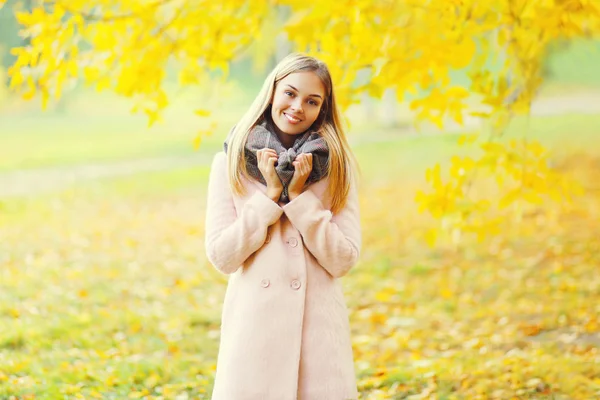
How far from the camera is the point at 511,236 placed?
27.1 ft

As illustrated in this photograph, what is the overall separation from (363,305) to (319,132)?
401cm

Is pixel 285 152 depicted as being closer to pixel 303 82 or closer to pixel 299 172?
pixel 299 172

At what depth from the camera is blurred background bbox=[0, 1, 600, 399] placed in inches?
169

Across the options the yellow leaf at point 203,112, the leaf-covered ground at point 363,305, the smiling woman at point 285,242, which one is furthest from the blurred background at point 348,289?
the smiling woman at point 285,242

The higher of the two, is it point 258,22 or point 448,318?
point 258,22

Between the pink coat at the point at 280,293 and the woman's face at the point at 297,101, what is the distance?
22 cm

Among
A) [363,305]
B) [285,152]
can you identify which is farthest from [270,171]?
[363,305]

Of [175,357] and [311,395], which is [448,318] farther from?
[311,395]

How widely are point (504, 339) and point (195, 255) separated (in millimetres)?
3933

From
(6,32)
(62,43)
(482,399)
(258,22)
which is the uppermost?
(6,32)

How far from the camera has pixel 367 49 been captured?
3543 millimetres

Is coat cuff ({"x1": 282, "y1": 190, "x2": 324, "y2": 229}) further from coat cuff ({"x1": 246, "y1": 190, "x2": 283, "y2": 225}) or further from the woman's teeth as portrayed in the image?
the woman's teeth

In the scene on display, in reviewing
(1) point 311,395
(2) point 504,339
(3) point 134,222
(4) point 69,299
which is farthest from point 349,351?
(3) point 134,222

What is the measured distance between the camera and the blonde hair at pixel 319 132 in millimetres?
2486
